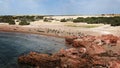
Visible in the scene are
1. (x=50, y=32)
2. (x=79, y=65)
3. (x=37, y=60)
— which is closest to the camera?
(x=79, y=65)

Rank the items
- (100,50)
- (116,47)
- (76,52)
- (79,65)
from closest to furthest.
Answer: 1. (79,65)
2. (76,52)
3. (100,50)
4. (116,47)

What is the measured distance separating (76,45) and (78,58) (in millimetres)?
15077

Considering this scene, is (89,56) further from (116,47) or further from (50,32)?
(50,32)

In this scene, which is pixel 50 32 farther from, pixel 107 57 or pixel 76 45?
pixel 107 57

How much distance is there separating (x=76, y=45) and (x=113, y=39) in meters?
5.73

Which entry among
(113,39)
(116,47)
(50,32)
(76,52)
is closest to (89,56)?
(76,52)

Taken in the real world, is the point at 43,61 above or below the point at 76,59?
below

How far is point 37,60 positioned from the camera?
29.7m

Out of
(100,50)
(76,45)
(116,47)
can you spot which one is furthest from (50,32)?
(100,50)

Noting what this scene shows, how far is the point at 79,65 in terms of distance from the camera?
27297 mm

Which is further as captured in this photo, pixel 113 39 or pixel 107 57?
pixel 113 39

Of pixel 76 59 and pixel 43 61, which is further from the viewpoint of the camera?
pixel 43 61

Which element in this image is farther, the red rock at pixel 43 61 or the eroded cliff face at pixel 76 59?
the red rock at pixel 43 61

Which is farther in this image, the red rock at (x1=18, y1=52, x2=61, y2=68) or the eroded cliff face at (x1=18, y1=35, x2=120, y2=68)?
the red rock at (x1=18, y1=52, x2=61, y2=68)
